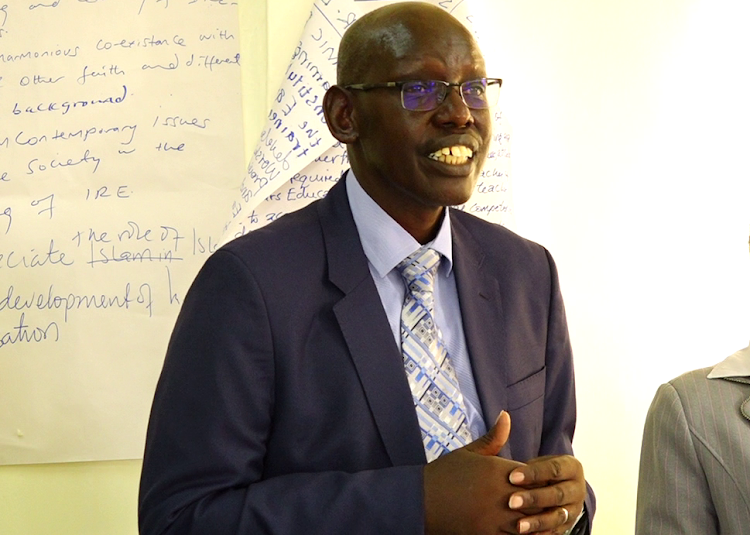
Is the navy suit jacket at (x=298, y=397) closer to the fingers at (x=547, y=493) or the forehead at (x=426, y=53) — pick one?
the fingers at (x=547, y=493)

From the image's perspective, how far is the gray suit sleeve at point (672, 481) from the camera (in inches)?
60.4

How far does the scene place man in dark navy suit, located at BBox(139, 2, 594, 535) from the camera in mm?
1146

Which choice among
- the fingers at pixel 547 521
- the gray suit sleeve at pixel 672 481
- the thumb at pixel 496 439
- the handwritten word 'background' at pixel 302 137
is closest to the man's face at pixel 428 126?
the thumb at pixel 496 439

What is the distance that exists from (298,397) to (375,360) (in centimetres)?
12

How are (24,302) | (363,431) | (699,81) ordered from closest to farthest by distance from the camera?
(363,431) → (24,302) → (699,81)

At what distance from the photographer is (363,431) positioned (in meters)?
1.24

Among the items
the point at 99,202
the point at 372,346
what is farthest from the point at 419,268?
the point at 99,202

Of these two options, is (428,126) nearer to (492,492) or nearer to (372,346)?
(372,346)

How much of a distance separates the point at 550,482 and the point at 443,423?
19 cm

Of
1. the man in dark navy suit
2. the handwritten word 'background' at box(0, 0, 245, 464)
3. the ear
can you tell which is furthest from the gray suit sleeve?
the handwritten word 'background' at box(0, 0, 245, 464)

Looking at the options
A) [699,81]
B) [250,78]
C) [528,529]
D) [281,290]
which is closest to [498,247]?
[281,290]

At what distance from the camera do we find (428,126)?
1271 millimetres

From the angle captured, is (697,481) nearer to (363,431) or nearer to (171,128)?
(363,431)

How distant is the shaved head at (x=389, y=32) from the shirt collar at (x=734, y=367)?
79cm
